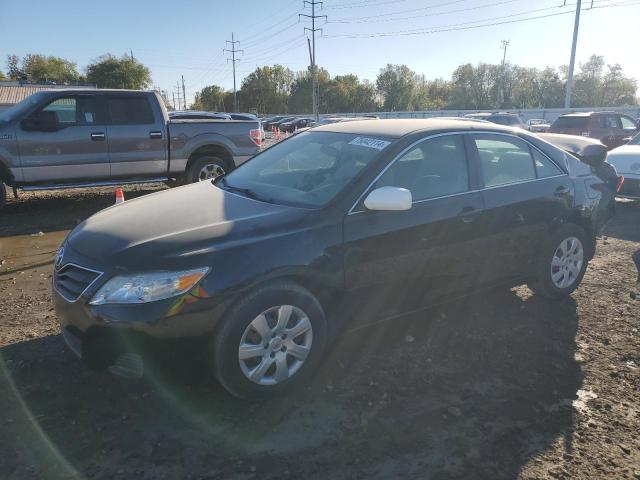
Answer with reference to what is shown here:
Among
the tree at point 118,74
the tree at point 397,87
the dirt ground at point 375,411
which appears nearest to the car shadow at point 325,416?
the dirt ground at point 375,411

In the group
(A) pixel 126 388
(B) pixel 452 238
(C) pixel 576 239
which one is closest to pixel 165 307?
(A) pixel 126 388

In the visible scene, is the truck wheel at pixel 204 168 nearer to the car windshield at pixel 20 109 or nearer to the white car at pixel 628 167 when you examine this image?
the car windshield at pixel 20 109

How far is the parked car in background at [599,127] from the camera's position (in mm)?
15352

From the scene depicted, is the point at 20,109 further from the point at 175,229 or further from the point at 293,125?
the point at 293,125

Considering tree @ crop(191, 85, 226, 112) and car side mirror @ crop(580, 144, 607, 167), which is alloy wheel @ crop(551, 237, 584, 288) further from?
tree @ crop(191, 85, 226, 112)

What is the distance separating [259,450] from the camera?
8.65 ft

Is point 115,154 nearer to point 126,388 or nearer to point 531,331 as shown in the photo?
point 126,388

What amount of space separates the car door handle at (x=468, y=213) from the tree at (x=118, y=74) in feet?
233

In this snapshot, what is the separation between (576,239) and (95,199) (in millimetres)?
8610

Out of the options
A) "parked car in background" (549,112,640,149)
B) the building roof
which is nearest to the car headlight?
"parked car in background" (549,112,640,149)

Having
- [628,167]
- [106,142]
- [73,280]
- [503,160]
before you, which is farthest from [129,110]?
[628,167]

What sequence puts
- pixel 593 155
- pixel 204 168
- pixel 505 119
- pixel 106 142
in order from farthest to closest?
pixel 505 119
pixel 204 168
pixel 106 142
pixel 593 155

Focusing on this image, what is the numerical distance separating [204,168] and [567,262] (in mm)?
6515

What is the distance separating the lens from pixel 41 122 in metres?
7.95
